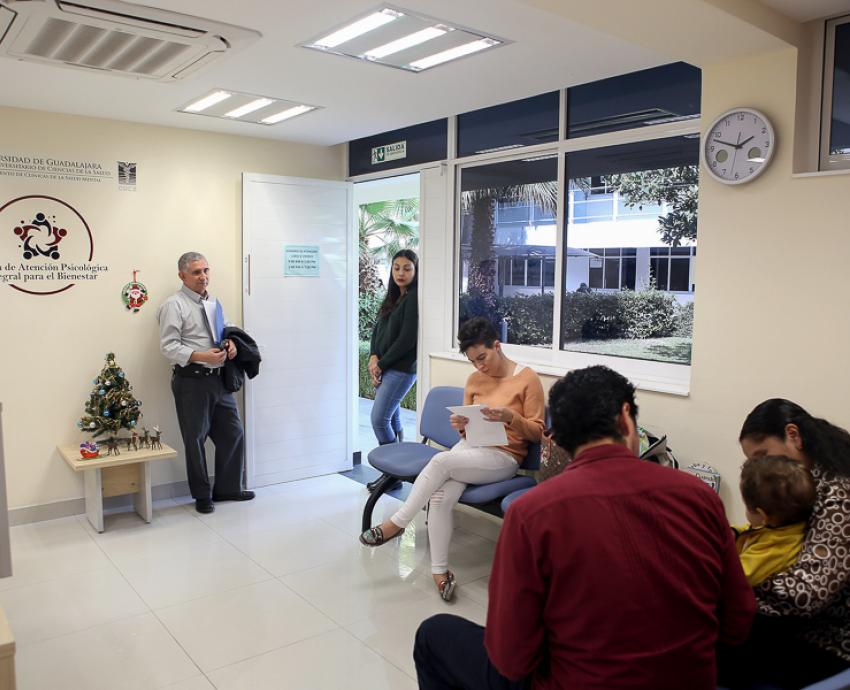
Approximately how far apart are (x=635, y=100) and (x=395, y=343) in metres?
2.34

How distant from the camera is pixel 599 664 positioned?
1.51 meters

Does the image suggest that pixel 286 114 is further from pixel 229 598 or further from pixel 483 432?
pixel 229 598

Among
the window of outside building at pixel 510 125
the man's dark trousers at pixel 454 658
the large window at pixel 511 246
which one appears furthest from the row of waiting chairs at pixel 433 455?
the window of outside building at pixel 510 125

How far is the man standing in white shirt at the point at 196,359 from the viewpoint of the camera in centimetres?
481

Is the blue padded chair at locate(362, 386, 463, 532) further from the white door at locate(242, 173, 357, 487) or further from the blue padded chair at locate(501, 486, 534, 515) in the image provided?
the white door at locate(242, 173, 357, 487)

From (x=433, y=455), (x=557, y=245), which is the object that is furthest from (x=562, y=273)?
(x=433, y=455)

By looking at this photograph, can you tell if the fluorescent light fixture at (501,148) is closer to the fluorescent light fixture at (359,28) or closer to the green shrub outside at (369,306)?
the fluorescent light fixture at (359,28)

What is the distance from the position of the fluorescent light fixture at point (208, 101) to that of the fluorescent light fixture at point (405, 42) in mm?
1214

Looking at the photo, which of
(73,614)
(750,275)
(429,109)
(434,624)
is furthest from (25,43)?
(750,275)

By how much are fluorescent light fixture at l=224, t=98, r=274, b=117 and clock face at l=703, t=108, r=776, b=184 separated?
8.16 feet

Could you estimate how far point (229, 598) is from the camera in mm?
3613

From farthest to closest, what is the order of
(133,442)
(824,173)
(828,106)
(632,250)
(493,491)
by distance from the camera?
(133,442) < (632,250) < (493,491) < (828,106) < (824,173)

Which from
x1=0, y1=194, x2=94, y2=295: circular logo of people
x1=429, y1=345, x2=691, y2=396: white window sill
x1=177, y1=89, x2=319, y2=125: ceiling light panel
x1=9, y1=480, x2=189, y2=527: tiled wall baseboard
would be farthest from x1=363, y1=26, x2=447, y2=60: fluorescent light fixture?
x1=9, y1=480, x2=189, y2=527: tiled wall baseboard

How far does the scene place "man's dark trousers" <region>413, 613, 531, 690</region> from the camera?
1.89m
